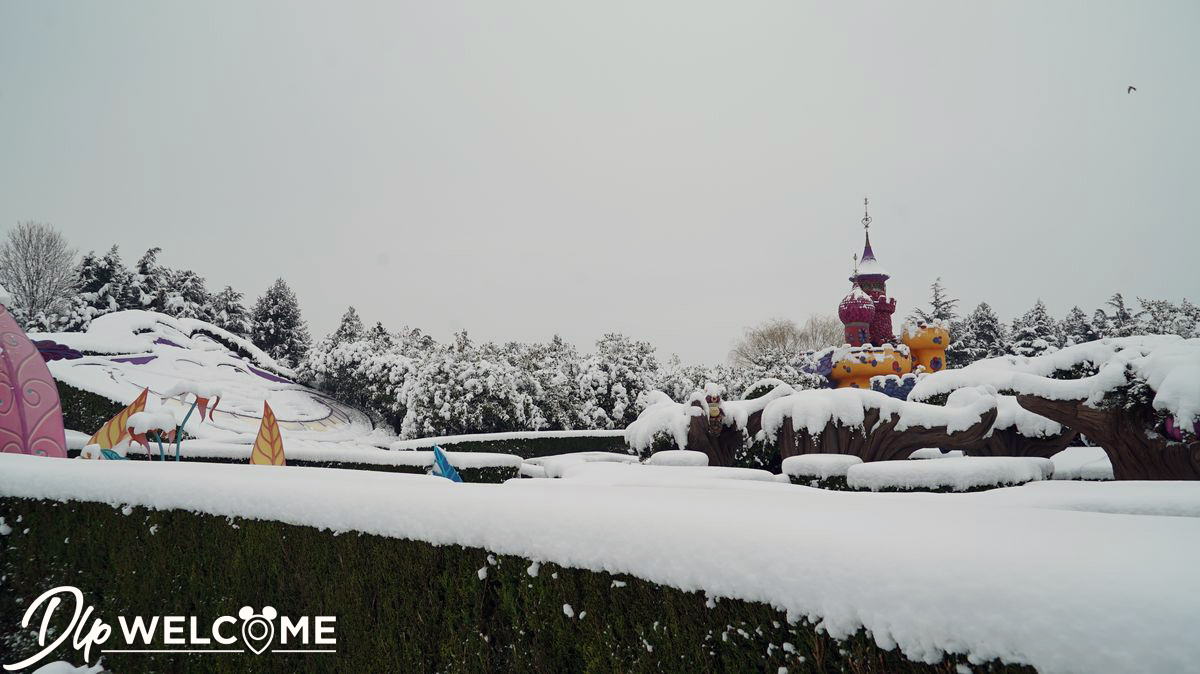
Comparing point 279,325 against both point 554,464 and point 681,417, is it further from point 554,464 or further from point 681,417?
point 554,464

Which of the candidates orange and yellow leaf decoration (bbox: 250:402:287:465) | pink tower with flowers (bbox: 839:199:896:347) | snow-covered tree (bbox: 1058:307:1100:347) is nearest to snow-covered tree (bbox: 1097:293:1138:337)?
snow-covered tree (bbox: 1058:307:1100:347)

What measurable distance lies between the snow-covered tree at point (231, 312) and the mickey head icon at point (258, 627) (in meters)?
46.4

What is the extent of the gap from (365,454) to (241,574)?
8.03 meters

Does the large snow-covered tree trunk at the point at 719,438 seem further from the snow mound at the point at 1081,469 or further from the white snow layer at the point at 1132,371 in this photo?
the snow mound at the point at 1081,469

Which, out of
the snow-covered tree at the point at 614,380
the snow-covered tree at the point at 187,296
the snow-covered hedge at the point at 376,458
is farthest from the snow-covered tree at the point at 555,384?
the snow-covered tree at the point at 187,296

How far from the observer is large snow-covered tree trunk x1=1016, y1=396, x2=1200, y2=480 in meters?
6.91

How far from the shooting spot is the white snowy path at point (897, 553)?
56.9 inches

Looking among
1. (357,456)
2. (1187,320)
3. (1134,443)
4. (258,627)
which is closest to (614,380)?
(357,456)

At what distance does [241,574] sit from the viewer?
4.07 meters

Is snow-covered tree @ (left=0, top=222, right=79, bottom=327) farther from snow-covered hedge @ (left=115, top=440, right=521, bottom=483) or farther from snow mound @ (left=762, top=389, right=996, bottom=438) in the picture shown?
snow mound @ (left=762, top=389, right=996, bottom=438)

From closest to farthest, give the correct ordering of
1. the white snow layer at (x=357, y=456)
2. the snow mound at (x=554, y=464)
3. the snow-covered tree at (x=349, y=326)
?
the snow mound at (x=554, y=464), the white snow layer at (x=357, y=456), the snow-covered tree at (x=349, y=326)

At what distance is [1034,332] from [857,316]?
32714 mm

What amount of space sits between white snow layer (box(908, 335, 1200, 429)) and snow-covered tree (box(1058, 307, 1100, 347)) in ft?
142

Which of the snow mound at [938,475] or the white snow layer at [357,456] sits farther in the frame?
the white snow layer at [357,456]
